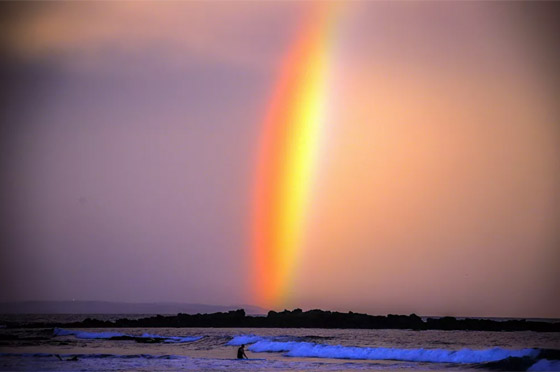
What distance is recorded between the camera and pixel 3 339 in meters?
43.7

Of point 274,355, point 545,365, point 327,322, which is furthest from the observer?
point 327,322

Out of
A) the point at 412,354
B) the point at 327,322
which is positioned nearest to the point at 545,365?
the point at 412,354

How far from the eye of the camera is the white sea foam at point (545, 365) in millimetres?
27672

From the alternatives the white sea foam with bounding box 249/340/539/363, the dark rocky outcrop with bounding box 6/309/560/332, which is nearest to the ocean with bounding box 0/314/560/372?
the white sea foam with bounding box 249/340/539/363

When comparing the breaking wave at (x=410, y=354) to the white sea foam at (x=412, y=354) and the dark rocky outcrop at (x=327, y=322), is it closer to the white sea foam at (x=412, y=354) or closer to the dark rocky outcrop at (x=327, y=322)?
the white sea foam at (x=412, y=354)

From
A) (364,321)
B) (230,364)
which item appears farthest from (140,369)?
(364,321)

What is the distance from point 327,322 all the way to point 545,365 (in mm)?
39189

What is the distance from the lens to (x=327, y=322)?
66.4 m

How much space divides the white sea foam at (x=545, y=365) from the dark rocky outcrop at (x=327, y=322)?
3040cm

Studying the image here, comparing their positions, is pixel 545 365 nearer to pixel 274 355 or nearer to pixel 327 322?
pixel 274 355

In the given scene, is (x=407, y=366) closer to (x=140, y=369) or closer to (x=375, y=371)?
(x=375, y=371)

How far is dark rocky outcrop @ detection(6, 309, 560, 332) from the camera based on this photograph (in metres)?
60.9

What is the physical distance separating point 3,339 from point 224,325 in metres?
29.7

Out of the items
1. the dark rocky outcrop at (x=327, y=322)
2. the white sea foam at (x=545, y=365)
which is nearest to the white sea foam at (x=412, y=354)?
→ the white sea foam at (x=545, y=365)
